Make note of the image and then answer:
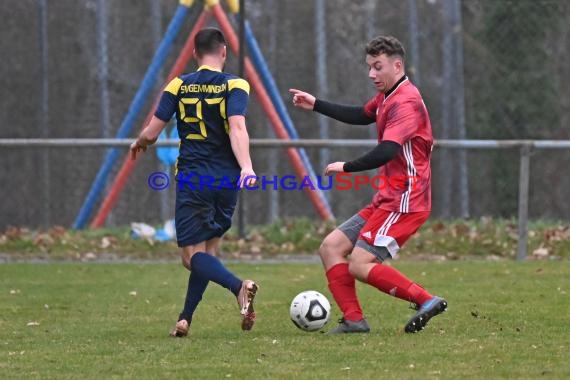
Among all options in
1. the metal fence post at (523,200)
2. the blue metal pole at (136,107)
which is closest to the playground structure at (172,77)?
the blue metal pole at (136,107)

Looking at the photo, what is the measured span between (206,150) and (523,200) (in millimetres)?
5064

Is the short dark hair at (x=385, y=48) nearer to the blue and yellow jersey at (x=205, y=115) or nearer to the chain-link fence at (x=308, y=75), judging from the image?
the blue and yellow jersey at (x=205, y=115)

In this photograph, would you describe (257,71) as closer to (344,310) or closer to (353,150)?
(353,150)

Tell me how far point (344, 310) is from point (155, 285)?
316cm

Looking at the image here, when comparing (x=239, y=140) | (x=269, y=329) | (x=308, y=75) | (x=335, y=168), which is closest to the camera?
(x=335, y=168)

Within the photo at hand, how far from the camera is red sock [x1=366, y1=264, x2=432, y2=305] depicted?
7020 mm

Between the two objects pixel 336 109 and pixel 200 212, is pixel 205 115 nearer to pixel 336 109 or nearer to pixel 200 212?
pixel 200 212

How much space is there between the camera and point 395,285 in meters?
7.05

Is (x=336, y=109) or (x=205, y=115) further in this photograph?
(x=336, y=109)

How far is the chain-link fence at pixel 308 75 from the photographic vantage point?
576 inches

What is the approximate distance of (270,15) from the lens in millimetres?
15266

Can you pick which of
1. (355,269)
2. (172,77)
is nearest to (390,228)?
(355,269)

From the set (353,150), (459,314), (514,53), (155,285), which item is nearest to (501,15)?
(514,53)

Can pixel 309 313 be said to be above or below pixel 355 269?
below
